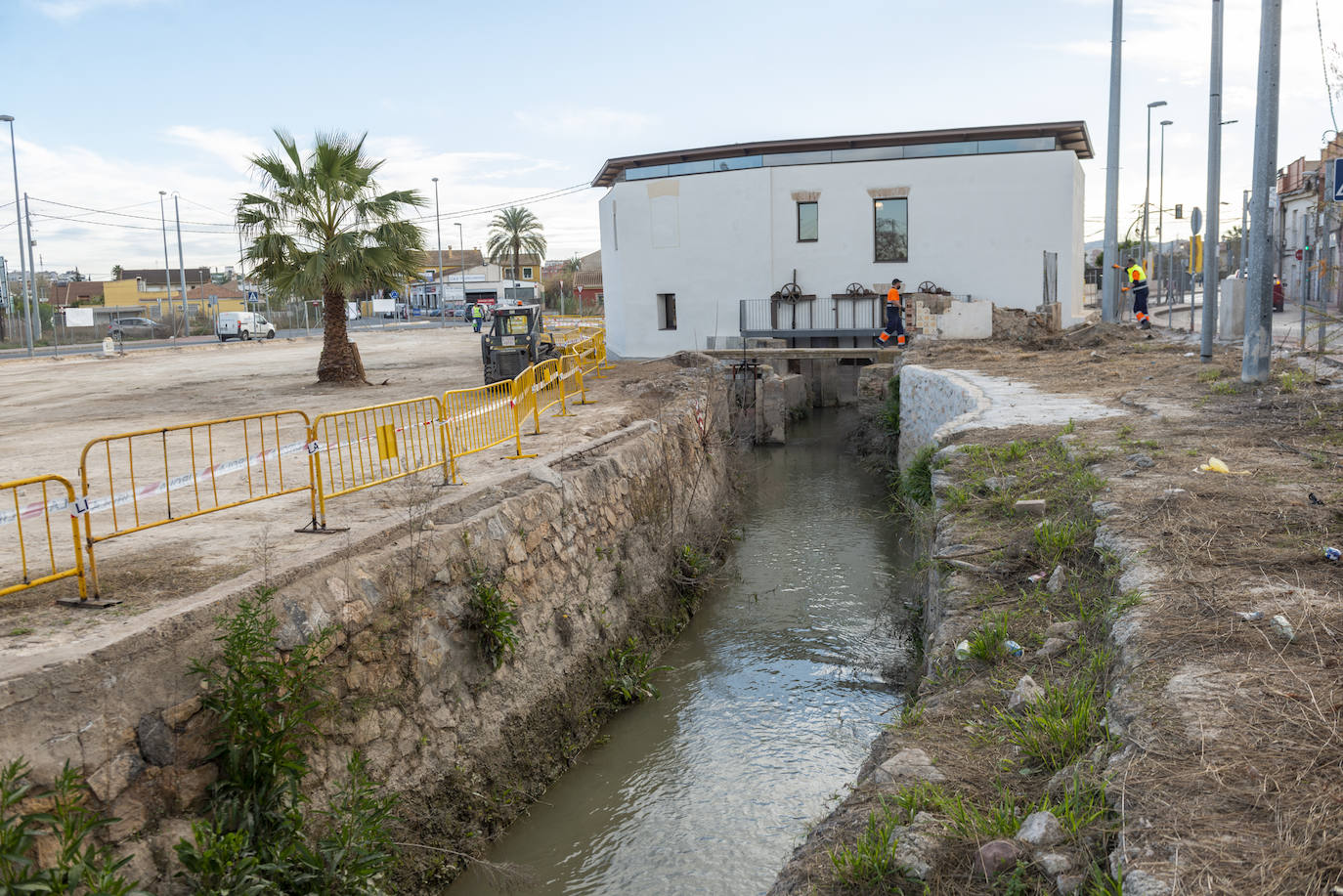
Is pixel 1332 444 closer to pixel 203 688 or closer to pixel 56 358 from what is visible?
pixel 203 688

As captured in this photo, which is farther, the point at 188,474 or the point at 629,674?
the point at 188,474

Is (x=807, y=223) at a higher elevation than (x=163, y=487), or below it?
higher

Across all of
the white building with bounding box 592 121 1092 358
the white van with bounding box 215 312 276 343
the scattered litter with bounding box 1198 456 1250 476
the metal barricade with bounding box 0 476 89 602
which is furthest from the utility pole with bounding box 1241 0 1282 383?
the white van with bounding box 215 312 276 343

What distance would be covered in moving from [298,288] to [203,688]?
1653cm

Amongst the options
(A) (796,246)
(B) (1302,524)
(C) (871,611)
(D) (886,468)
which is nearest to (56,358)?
(A) (796,246)

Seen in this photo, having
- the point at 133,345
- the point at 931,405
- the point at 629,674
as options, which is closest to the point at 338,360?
the point at 931,405

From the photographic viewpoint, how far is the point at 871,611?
11719 millimetres

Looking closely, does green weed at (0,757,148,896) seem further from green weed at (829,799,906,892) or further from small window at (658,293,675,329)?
small window at (658,293,675,329)

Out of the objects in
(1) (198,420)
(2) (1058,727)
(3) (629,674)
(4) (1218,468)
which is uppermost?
(4) (1218,468)

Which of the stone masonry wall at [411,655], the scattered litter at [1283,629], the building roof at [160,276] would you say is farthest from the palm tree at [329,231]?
the building roof at [160,276]

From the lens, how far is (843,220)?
32875 millimetres

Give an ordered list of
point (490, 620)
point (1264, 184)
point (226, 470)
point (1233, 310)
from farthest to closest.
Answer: point (1233, 310), point (1264, 184), point (226, 470), point (490, 620)

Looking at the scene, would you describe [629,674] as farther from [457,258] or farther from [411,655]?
[457,258]

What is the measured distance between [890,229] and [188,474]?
25909mm
